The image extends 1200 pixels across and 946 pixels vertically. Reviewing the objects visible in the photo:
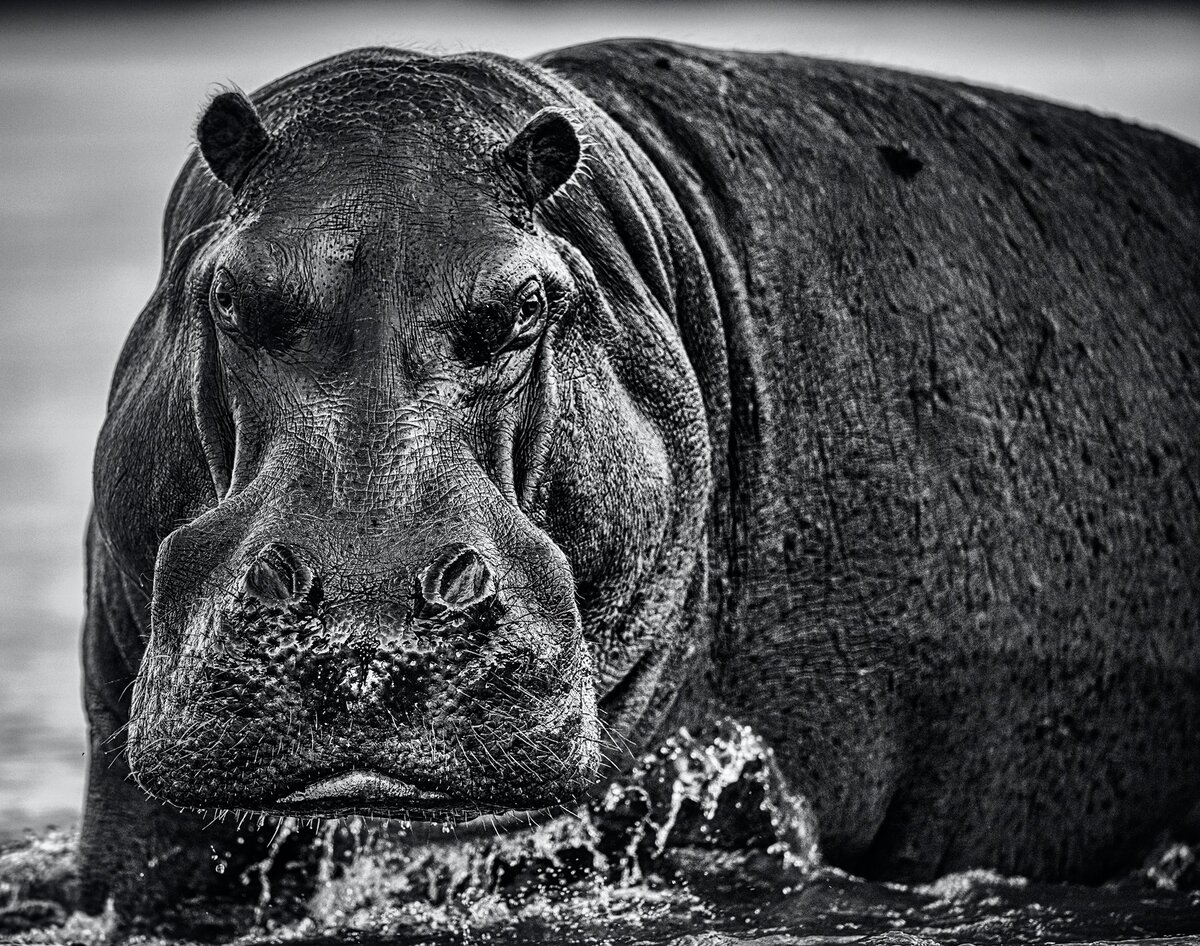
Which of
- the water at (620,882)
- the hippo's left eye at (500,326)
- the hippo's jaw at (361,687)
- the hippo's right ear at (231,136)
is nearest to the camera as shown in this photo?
the hippo's jaw at (361,687)

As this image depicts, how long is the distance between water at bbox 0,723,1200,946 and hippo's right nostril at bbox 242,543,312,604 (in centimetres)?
173

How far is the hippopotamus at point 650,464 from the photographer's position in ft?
18.0

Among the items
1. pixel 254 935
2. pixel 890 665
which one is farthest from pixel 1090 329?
pixel 254 935

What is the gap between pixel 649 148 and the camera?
24.3 ft

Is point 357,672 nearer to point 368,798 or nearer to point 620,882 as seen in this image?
point 368,798

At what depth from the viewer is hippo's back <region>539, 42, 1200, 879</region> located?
23.9ft

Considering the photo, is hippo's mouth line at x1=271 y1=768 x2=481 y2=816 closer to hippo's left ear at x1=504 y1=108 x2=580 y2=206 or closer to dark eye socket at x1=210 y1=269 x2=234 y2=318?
dark eye socket at x1=210 y1=269 x2=234 y2=318

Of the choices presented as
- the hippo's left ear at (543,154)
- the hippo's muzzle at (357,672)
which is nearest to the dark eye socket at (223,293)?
the hippo's muzzle at (357,672)

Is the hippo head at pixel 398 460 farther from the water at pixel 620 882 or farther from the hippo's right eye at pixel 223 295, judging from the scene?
the water at pixel 620 882

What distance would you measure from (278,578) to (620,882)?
2136 mm

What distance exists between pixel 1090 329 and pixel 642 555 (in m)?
2.35

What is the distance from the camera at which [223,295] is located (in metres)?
5.88

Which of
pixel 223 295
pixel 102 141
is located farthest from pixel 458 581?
pixel 102 141

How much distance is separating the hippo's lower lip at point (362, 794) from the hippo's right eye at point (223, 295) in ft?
4.18
